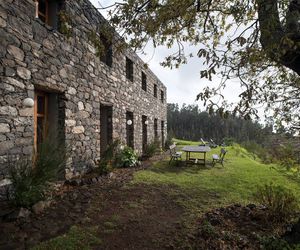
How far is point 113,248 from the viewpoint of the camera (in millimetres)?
2547

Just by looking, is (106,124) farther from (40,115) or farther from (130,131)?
(40,115)

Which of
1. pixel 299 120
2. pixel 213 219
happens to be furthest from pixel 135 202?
pixel 299 120

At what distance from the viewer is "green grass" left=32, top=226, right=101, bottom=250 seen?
2.46m

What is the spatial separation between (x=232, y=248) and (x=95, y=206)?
230cm

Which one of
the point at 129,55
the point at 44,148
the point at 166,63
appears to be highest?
the point at 129,55

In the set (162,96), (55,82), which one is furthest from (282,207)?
(162,96)

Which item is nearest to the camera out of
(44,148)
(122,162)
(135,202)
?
(44,148)

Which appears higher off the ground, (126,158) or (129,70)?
(129,70)

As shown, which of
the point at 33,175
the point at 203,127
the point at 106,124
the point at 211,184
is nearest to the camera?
the point at 33,175

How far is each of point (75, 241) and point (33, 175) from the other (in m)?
1.38

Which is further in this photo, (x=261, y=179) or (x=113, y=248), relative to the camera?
(x=261, y=179)

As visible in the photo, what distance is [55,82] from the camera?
4637 mm

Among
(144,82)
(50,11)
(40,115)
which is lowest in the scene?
(40,115)

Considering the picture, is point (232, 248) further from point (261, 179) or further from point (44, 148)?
point (261, 179)
